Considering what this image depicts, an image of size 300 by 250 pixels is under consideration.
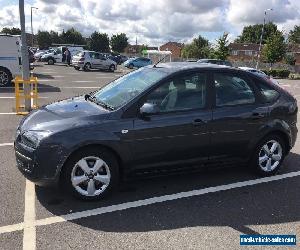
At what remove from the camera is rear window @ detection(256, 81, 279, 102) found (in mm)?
5809

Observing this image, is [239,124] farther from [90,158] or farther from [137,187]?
[90,158]

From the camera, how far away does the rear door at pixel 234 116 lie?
5363 millimetres

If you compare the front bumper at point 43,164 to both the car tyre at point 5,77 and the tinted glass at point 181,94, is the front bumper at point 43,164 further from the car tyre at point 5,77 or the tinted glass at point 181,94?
the car tyre at point 5,77

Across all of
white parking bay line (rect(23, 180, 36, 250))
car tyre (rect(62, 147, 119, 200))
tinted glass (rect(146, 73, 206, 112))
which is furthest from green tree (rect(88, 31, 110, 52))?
car tyre (rect(62, 147, 119, 200))

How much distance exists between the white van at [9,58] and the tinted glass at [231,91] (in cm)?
1163

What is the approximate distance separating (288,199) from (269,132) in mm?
1087

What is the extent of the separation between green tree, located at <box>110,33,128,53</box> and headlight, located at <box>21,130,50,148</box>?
91932 millimetres

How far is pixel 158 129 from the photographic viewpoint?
4914 millimetres

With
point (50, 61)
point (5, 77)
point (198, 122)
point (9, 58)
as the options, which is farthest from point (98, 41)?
point (198, 122)

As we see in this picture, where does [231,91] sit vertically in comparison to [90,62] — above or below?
above

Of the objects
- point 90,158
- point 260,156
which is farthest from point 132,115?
point 260,156

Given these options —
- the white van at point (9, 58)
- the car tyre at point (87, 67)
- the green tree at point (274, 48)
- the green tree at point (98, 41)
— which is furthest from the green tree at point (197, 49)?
the white van at point (9, 58)

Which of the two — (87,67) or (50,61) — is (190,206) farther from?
(50,61)

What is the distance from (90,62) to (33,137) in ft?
86.9
